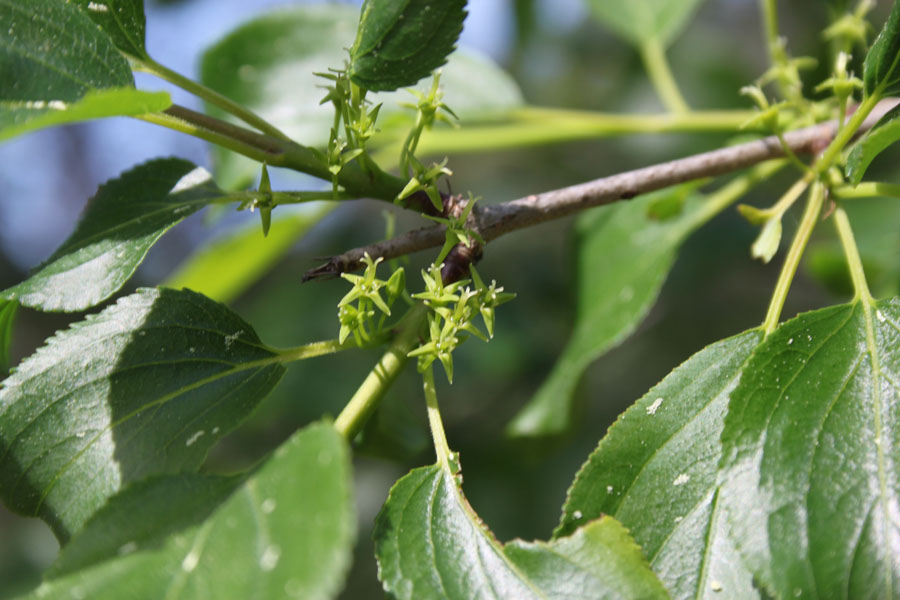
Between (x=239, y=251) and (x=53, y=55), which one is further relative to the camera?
(x=239, y=251)

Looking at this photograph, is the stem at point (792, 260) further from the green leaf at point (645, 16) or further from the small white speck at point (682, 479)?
the green leaf at point (645, 16)

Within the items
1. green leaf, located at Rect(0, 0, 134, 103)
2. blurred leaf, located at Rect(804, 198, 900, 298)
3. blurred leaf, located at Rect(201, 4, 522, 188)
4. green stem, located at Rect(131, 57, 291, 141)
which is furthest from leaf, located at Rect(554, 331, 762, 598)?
blurred leaf, located at Rect(201, 4, 522, 188)

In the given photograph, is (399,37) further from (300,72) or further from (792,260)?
(300,72)

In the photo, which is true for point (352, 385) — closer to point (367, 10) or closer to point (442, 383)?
point (442, 383)

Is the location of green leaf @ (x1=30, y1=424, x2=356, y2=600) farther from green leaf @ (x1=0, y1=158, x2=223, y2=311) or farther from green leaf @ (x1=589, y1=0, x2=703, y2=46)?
green leaf @ (x1=589, y1=0, x2=703, y2=46)

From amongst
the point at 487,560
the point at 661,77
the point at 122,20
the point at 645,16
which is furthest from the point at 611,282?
the point at 122,20

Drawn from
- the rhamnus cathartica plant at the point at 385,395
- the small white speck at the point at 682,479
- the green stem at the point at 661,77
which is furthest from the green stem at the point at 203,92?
the green stem at the point at 661,77

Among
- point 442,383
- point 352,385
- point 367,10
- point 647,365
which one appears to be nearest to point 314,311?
point 352,385
